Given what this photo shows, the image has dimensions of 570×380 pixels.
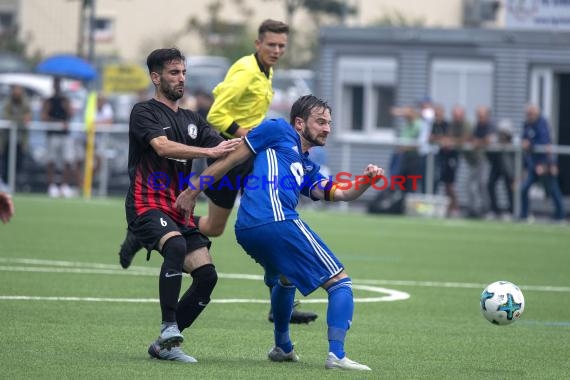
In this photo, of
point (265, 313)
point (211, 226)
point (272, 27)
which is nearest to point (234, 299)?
point (211, 226)

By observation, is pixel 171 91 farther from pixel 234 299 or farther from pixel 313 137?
pixel 234 299

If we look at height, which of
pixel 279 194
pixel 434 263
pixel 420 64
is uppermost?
pixel 420 64

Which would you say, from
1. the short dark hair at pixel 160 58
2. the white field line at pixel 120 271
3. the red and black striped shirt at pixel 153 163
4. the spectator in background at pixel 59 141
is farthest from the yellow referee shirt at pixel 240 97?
the spectator in background at pixel 59 141

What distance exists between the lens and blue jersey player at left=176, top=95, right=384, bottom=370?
26.7 feet

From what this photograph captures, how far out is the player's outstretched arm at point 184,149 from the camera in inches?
332

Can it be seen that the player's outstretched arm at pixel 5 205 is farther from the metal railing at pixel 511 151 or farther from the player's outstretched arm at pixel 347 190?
the metal railing at pixel 511 151

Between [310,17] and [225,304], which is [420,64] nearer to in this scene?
[310,17]

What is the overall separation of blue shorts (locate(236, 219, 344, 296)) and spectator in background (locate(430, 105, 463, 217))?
1872 cm

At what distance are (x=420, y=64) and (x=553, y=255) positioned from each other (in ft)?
48.4

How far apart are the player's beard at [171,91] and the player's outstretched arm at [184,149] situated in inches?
14.8

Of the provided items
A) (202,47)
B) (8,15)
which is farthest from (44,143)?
(8,15)

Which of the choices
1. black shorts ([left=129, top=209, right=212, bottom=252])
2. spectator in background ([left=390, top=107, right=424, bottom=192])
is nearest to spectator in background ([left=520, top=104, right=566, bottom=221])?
spectator in background ([left=390, top=107, right=424, bottom=192])

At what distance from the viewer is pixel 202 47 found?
5397cm

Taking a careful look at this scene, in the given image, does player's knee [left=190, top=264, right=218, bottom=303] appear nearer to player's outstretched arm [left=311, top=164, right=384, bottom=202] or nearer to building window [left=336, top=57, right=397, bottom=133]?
player's outstretched arm [left=311, top=164, right=384, bottom=202]
